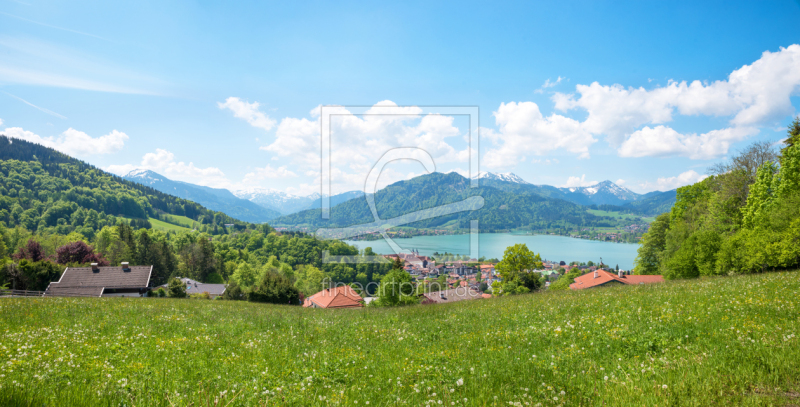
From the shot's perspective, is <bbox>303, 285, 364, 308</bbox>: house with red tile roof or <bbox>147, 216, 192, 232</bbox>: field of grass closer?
<bbox>303, 285, 364, 308</bbox>: house with red tile roof

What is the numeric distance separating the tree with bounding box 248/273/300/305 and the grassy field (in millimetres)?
34633

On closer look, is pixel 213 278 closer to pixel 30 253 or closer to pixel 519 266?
pixel 30 253

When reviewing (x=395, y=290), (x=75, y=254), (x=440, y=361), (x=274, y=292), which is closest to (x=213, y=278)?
(x=75, y=254)

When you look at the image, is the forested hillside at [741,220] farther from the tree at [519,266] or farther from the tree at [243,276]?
the tree at [243,276]

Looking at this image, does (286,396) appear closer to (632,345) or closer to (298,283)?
(632,345)

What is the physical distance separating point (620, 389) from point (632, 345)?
2323 millimetres

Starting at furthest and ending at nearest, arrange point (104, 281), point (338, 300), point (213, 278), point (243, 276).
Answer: point (213, 278) → point (243, 276) → point (104, 281) → point (338, 300)

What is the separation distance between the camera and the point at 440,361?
5.74 metres

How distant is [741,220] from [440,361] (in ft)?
125

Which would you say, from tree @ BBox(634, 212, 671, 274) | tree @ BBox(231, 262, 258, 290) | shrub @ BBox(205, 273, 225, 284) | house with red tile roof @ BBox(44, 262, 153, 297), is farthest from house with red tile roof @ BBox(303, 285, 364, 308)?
shrub @ BBox(205, 273, 225, 284)

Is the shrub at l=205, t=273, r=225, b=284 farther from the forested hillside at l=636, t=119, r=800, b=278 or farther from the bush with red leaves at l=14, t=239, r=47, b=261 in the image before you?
the forested hillside at l=636, t=119, r=800, b=278

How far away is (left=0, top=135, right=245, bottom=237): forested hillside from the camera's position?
129 metres

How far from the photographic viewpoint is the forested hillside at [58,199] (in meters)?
129

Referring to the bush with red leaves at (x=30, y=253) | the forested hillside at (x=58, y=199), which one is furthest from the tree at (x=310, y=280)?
the forested hillside at (x=58, y=199)
